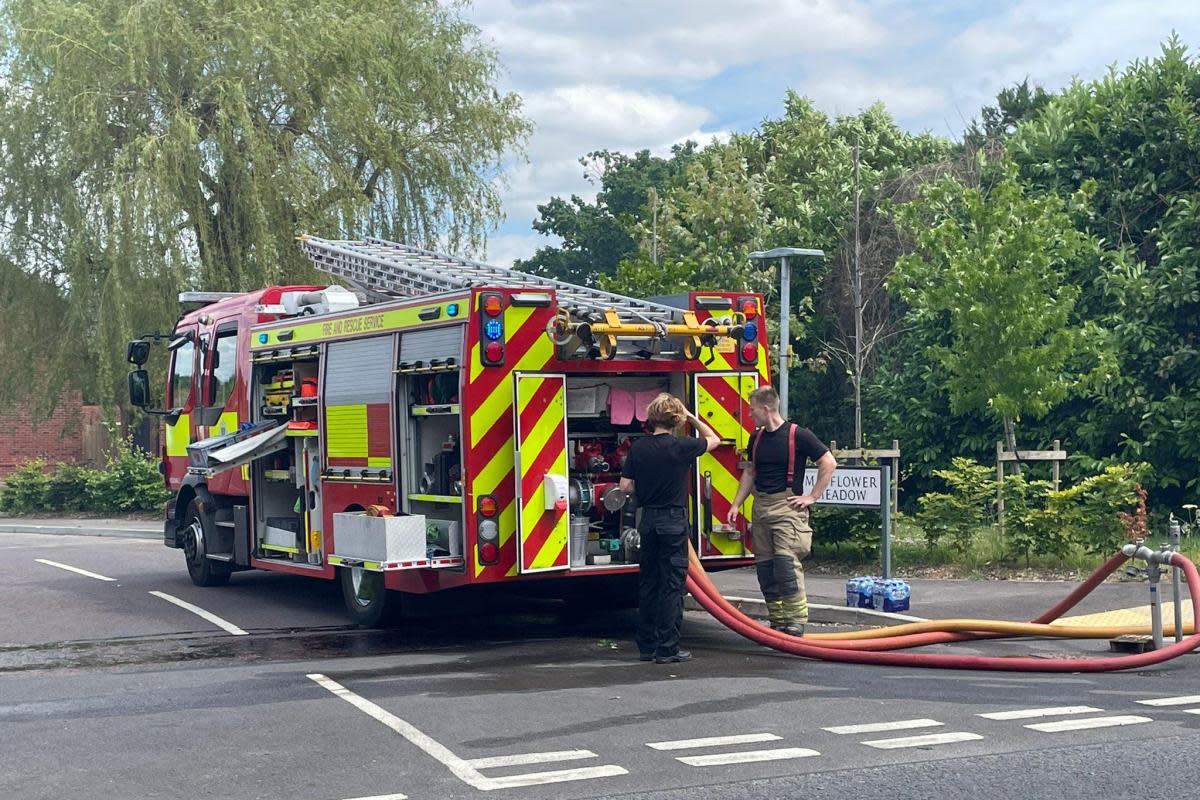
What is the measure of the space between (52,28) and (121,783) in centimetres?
2315

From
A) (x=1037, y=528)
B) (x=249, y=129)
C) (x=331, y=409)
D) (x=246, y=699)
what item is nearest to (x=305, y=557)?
(x=331, y=409)

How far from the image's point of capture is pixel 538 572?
10.4 metres

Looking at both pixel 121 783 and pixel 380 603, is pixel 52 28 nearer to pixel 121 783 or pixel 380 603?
pixel 380 603

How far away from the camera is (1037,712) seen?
773 cm

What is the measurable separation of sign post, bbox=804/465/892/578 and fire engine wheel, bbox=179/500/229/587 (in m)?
6.21

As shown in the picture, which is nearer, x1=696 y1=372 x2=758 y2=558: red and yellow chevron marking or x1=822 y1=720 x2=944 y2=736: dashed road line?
x1=822 y1=720 x2=944 y2=736: dashed road line

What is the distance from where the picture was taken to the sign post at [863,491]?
1202cm

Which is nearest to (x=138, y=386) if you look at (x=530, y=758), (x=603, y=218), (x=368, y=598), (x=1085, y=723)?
(x=368, y=598)

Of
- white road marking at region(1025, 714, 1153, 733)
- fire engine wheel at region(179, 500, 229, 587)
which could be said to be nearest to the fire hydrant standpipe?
white road marking at region(1025, 714, 1153, 733)

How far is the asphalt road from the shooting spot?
20.9ft

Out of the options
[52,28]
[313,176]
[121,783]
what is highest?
[52,28]

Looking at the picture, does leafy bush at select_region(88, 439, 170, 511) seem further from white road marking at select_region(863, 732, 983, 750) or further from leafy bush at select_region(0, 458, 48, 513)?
white road marking at select_region(863, 732, 983, 750)

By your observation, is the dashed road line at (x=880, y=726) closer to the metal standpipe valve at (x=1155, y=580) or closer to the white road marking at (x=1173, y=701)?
the white road marking at (x=1173, y=701)

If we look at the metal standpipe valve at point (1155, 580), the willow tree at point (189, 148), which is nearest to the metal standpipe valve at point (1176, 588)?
the metal standpipe valve at point (1155, 580)
